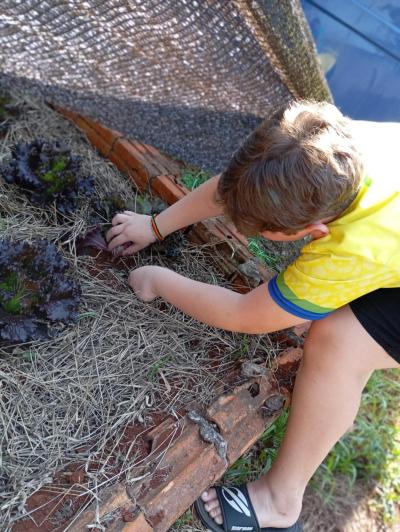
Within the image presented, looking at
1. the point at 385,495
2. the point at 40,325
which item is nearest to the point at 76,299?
the point at 40,325

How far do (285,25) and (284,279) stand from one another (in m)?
1.13

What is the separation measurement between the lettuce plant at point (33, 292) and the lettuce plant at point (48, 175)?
32cm

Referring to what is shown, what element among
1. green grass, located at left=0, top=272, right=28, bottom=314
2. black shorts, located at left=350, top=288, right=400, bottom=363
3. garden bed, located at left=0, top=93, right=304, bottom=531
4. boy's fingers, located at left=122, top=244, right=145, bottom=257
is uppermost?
black shorts, located at left=350, top=288, right=400, bottom=363

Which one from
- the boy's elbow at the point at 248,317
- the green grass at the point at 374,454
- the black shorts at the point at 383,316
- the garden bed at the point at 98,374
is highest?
the black shorts at the point at 383,316

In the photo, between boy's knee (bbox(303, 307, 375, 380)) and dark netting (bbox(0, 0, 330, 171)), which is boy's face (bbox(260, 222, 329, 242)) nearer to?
boy's knee (bbox(303, 307, 375, 380))

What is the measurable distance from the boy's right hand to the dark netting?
2.19 feet

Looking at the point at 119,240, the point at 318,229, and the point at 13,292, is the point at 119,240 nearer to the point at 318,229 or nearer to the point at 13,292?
the point at 13,292

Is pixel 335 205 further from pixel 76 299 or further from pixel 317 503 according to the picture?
pixel 317 503

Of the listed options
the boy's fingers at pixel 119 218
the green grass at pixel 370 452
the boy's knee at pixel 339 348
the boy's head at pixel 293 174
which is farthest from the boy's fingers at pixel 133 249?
the green grass at pixel 370 452

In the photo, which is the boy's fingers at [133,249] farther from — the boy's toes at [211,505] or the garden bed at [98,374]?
the boy's toes at [211,505]

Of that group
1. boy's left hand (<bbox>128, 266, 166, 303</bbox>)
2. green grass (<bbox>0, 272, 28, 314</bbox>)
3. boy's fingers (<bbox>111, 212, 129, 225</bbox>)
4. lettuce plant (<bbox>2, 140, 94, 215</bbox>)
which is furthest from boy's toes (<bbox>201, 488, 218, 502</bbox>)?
lettuce plant (<bbox>2, 140, 94, 215</bbox>)

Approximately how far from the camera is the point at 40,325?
5.42ft

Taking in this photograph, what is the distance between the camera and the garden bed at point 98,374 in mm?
1411

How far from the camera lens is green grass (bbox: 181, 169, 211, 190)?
2.43 m
